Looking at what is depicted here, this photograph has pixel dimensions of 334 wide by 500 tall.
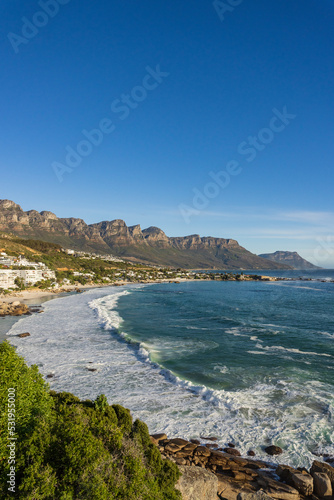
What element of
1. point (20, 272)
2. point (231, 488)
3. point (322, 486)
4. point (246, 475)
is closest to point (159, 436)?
point (246, 475)

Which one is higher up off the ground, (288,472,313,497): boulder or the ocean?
(288,472,313,497): boulder

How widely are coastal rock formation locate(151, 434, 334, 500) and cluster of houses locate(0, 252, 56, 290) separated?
3114 inches

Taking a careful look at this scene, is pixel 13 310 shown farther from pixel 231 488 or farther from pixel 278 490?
pixel 278 490

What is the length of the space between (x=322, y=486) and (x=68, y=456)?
351 inches

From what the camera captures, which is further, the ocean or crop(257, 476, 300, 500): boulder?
the ocean

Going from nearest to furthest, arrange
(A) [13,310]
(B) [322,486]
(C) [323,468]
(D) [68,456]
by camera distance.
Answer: (D) [68,456] → (B) [322,486] → (C) [323,468] → (A) [13,310]

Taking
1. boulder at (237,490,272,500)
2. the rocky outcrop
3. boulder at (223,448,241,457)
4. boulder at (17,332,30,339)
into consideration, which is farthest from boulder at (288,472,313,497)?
the rocky outcrop

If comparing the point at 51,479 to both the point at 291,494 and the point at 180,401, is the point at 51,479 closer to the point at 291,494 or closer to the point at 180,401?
the point at 291,494

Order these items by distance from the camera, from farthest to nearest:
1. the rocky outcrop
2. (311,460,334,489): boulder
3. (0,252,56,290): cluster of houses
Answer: (0,252,56,290): cluster of houses
the rocky outcrop
(311,460,334,489): boulder

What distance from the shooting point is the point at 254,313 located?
2083 inches

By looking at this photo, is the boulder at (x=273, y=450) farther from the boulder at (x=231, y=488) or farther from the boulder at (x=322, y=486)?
the boulder at (x=231, y=488)

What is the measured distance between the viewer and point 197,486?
914 centimetres

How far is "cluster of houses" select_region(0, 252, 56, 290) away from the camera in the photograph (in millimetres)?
78812

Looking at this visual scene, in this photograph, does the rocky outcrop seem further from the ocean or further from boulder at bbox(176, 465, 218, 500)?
boulder at bbox(176, 465, 218, 500)
